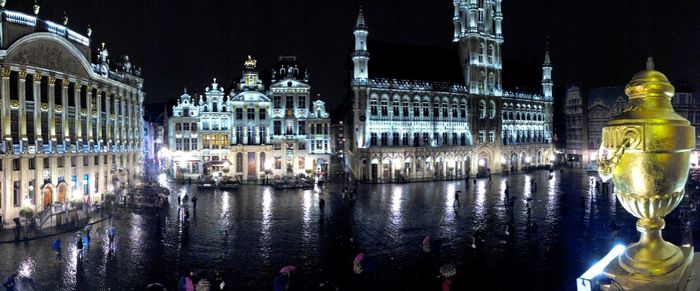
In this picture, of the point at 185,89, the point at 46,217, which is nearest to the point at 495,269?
the point at 46,217

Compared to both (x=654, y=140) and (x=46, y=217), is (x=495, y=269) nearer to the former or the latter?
(x=654, y=140)

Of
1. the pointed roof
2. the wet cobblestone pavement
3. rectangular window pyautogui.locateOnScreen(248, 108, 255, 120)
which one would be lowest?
the wet cobblestone pavement

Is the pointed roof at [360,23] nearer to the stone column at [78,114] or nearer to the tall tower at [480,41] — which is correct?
the tall tower at [480,41]

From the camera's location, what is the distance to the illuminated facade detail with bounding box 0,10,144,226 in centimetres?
3316

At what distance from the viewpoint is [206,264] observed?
914 inches

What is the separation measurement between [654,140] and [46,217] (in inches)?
1419

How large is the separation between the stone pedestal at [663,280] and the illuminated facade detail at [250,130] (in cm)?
6325

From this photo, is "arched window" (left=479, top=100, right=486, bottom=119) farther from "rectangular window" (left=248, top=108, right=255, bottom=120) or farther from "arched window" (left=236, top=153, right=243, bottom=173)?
"arched window" (left=236, top=153, right=243, bottom=173)

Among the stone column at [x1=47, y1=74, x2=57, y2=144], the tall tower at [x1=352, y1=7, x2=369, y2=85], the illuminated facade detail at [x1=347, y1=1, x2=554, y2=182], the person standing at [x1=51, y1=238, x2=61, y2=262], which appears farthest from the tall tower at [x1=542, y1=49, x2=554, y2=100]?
the person standing at [x1=51, y1=238, x2=61, y2=262]

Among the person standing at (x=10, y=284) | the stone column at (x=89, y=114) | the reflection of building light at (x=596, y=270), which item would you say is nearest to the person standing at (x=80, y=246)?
the person standing at (x=10, y=284)

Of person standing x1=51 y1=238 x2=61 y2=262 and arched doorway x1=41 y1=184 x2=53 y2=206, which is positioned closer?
person standing x1=51 y1=238 x2=61 y2=262

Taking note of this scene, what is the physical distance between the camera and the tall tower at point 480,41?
74.4 metres

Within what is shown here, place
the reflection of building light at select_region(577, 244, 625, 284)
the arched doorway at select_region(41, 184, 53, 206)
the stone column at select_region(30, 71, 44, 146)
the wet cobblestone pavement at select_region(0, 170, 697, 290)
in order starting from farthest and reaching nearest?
the arched doorway at select_region(41, 184, 53, 206) < the stone column at select_region(30, 71, 44, 146) < the wet cobblestone pavement at select_region(0, 170, 697, 290) < the reflection of building light at select_region(577, 244, 625, 284)

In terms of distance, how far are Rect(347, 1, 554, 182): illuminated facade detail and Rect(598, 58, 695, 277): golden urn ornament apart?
59180mm
